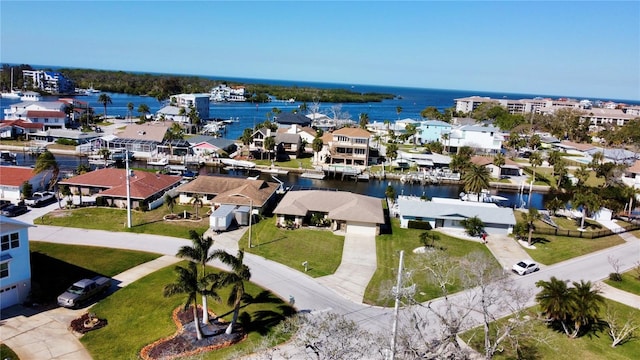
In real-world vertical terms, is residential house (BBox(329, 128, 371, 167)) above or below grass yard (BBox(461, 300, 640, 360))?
above

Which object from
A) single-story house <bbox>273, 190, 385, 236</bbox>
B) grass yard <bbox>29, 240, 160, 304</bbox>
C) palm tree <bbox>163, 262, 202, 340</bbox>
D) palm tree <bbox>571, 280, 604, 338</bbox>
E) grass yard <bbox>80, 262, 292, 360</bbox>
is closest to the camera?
palm tree <bbox>163, 262, 202, 340</bbox>

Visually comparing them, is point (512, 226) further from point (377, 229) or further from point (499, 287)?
point (499, 287)

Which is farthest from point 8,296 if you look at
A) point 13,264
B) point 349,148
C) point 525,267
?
point 349,148

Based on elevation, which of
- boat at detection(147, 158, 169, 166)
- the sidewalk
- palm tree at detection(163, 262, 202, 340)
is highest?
palm tree at detection(163, 262, 202, 340)

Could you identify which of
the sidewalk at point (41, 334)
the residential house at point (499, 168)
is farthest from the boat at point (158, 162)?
the residential house at point (499, 168)

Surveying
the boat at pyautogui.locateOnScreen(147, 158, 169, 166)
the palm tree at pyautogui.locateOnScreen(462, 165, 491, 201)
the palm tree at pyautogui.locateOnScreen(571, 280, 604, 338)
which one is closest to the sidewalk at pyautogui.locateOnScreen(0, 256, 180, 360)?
the palm tree at pyautogui.locateOnScreen(571, 280, 604, 338)

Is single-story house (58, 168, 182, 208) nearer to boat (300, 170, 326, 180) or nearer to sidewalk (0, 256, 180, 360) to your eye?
sidewalk (0, 256, 180, 360)

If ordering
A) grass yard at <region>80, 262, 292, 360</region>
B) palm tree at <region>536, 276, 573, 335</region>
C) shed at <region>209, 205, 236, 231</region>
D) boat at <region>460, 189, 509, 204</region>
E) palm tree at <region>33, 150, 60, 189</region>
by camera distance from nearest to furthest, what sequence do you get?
grass yard at <region>80, 262, 292, 360</region> → palm tree at <region>536, 276, 573, 335</region> → shed at <region>209, 205, 236, 231</region> → palm tree at <region>33, 150, 60, 189</region> → boat at <region>460, 189, 509, 204</region>

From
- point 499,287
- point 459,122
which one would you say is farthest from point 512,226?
point 459,122
